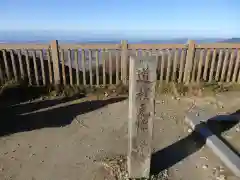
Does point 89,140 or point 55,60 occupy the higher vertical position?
point 55,60

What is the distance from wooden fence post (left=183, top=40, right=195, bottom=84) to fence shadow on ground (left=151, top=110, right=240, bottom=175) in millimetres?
2091

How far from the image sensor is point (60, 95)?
7.01 m

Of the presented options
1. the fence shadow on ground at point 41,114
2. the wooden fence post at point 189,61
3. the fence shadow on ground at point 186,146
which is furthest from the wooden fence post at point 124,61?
the fence shadow on ground at point 186,146

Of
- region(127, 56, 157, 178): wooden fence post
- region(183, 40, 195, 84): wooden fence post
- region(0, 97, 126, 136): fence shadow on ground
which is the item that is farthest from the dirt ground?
region(183, 40, 195, 84): wooden fence post

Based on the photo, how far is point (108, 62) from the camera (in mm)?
7164

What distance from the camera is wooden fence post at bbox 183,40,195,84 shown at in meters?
7.12

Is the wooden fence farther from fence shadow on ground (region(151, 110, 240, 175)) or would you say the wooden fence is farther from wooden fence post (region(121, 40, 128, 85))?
fence shadow on ground (region(151, 110, 240, 175))

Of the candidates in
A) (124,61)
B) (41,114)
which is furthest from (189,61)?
(41,114)

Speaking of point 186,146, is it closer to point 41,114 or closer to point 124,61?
point 124,61

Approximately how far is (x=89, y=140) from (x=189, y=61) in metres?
4.13

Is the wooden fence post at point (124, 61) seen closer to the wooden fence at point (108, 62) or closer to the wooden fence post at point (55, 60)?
the wooden fence at point (108, 62)

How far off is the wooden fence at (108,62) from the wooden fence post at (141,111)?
4.02 meters

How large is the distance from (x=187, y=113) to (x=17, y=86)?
189 inches

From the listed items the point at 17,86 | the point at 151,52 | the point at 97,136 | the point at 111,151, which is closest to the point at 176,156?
the point at 111,151
